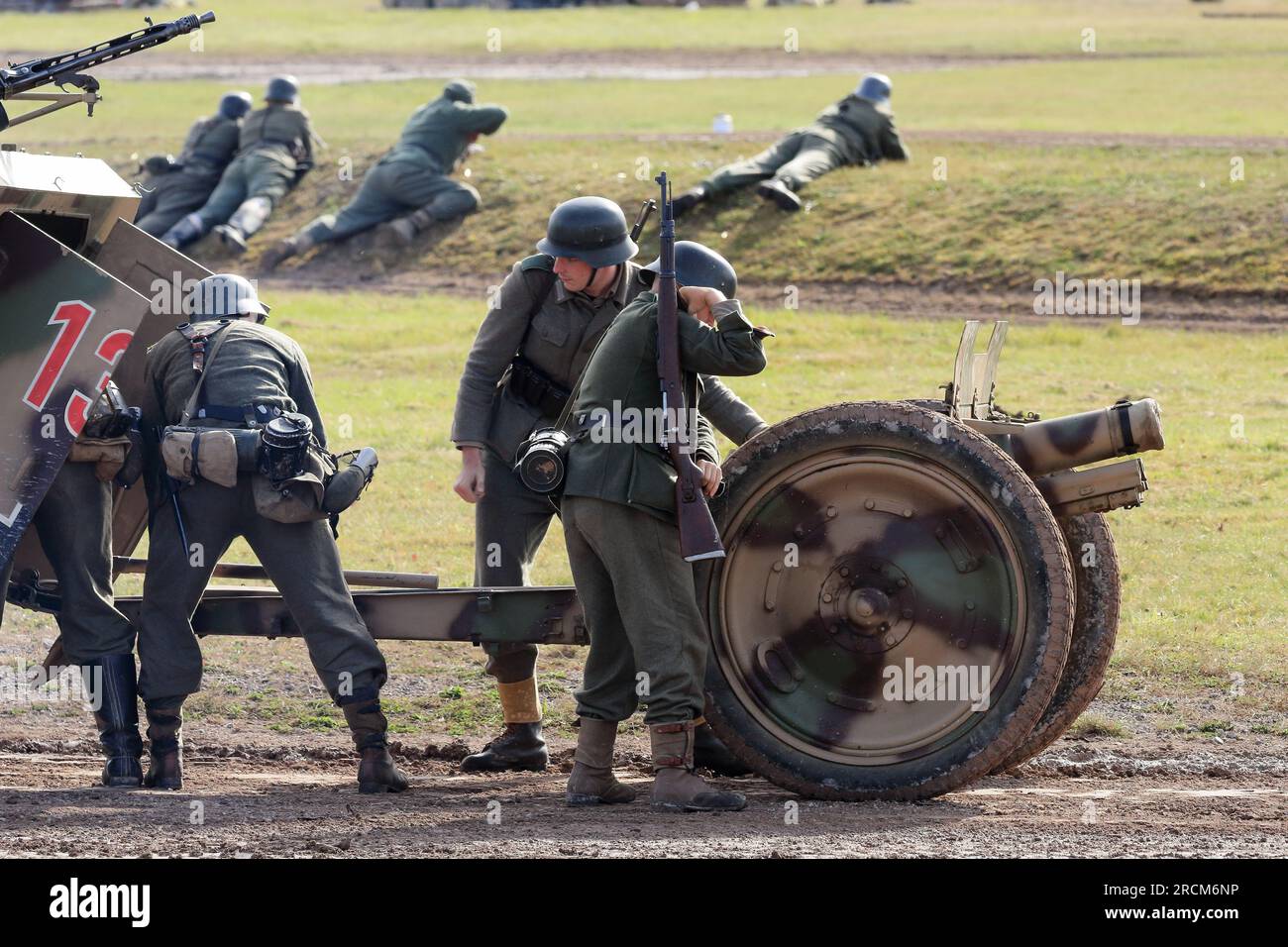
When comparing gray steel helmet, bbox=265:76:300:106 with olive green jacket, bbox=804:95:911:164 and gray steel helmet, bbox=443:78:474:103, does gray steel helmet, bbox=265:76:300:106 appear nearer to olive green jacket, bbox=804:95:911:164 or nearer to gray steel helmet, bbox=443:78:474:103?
gray steel helmet, bbox=443:78:474:103

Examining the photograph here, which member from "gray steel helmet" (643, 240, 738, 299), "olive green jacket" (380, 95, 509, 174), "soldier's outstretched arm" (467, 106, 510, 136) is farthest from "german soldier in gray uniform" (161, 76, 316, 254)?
"gray steel helmet" (643, 240, 738, 299)

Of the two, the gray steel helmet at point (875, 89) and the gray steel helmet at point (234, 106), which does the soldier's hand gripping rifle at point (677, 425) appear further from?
the gray steel helmet at point (234, 106)

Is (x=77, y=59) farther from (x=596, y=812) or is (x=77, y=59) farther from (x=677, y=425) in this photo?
(x=596, y=812)

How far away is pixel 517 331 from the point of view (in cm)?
747

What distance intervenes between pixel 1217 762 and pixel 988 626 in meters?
1.73

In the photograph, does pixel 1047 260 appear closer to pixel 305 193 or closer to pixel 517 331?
pixel 305 193

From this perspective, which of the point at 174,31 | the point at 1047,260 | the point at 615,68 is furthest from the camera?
the point at 615,68

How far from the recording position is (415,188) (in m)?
21.3

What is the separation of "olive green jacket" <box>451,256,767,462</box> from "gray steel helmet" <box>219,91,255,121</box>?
53.8ft

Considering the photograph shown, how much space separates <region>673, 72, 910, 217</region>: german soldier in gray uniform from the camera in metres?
20.4

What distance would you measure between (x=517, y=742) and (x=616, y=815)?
144cm

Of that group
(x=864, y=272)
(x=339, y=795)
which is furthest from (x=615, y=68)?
(x=339, y=795)

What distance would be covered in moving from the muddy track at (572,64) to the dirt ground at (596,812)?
2604 cm

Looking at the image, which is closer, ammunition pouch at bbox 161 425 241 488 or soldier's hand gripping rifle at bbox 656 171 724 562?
soldier's hand gripping rifle at bbox 656 171 724 562
